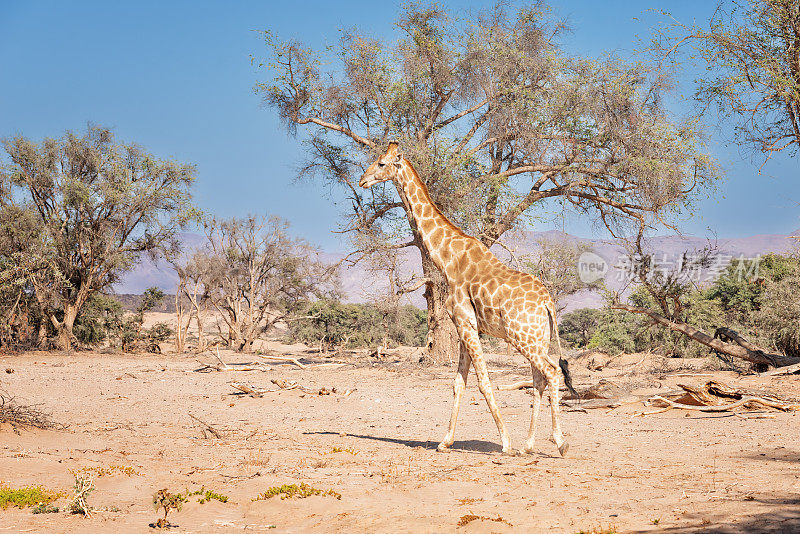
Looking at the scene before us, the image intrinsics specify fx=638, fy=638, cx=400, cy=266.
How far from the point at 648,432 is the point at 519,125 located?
44.8 ft

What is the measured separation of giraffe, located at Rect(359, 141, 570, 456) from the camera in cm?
846

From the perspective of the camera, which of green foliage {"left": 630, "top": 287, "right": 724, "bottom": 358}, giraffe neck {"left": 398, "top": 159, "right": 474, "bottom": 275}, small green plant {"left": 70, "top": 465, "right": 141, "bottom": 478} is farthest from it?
green foliage {"left": 630, "top": 287, "right": 724, "bottom": 358}

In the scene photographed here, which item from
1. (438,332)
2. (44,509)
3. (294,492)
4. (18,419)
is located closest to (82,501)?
(44,509)

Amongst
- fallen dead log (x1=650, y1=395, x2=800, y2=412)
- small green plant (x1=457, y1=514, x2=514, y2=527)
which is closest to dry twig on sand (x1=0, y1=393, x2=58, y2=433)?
small green plant (x1=457, y1=514, x2=514, y2=527)

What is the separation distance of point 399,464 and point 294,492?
1825 mm

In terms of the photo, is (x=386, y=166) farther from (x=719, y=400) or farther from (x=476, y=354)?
(x=719, y=400)

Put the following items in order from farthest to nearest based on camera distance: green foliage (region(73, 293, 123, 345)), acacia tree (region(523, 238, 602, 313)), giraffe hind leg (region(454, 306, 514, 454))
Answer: green foliage (region(73, 293, 123, 345)) < acacia tree (region(523, 238, 602, 313)) < giraffe hind leg (region(454, 306, 514, 454))

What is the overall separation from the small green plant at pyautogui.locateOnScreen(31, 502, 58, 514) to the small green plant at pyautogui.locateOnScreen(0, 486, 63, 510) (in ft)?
0.30

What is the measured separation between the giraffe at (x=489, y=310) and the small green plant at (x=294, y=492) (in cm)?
270

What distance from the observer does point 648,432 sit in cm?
988

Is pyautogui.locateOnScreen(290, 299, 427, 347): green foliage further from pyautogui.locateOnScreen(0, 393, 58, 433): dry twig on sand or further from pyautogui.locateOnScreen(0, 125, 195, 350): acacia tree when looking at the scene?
pyautogui.locateOnScreen(0, 393, 58, 433): dry twig on sand

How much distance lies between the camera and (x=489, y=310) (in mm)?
8734

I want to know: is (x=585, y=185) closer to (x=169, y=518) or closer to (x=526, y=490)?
(x=526, y=490)

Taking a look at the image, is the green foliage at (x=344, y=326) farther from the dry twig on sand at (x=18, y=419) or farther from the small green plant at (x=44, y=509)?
the small green plant at (x=44, y=509)
